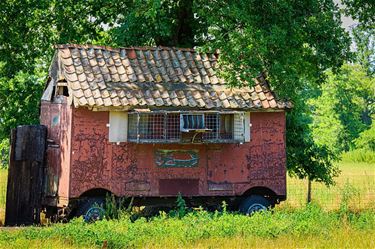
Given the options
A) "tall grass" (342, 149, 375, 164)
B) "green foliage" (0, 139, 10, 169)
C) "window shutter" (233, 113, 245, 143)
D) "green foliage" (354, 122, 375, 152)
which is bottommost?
"green foliage" (0, 139, 10, 169)

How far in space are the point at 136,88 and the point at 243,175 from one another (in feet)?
11.9

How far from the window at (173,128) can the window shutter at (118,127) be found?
0.10 m

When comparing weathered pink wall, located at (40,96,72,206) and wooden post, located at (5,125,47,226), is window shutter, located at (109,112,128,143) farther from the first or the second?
wooden post, located at (5,125,47,226)

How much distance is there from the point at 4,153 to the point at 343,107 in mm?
45380

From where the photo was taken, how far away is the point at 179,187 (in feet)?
60.3

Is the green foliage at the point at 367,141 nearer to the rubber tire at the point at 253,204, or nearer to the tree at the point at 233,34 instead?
the tree at the point at 233,34

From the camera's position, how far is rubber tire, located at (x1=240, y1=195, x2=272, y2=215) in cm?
1900

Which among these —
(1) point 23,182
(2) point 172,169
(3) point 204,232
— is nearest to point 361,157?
(2) point 172,169

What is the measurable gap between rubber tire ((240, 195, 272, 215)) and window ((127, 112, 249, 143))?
5.79 ft

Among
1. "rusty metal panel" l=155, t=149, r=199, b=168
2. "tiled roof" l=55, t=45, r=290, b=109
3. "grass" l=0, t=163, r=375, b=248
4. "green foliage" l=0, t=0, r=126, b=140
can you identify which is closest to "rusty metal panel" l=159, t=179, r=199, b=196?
"rusty metal panel" l=155, t=149, r=199, b=168

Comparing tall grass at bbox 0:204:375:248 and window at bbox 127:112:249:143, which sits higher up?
window at bbox 127:112:249:143

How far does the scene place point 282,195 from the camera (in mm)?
19297

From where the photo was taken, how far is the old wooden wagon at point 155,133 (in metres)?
17.7

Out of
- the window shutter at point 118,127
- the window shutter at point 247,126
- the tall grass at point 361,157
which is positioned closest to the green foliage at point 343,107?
the tall grass at point 361,157
